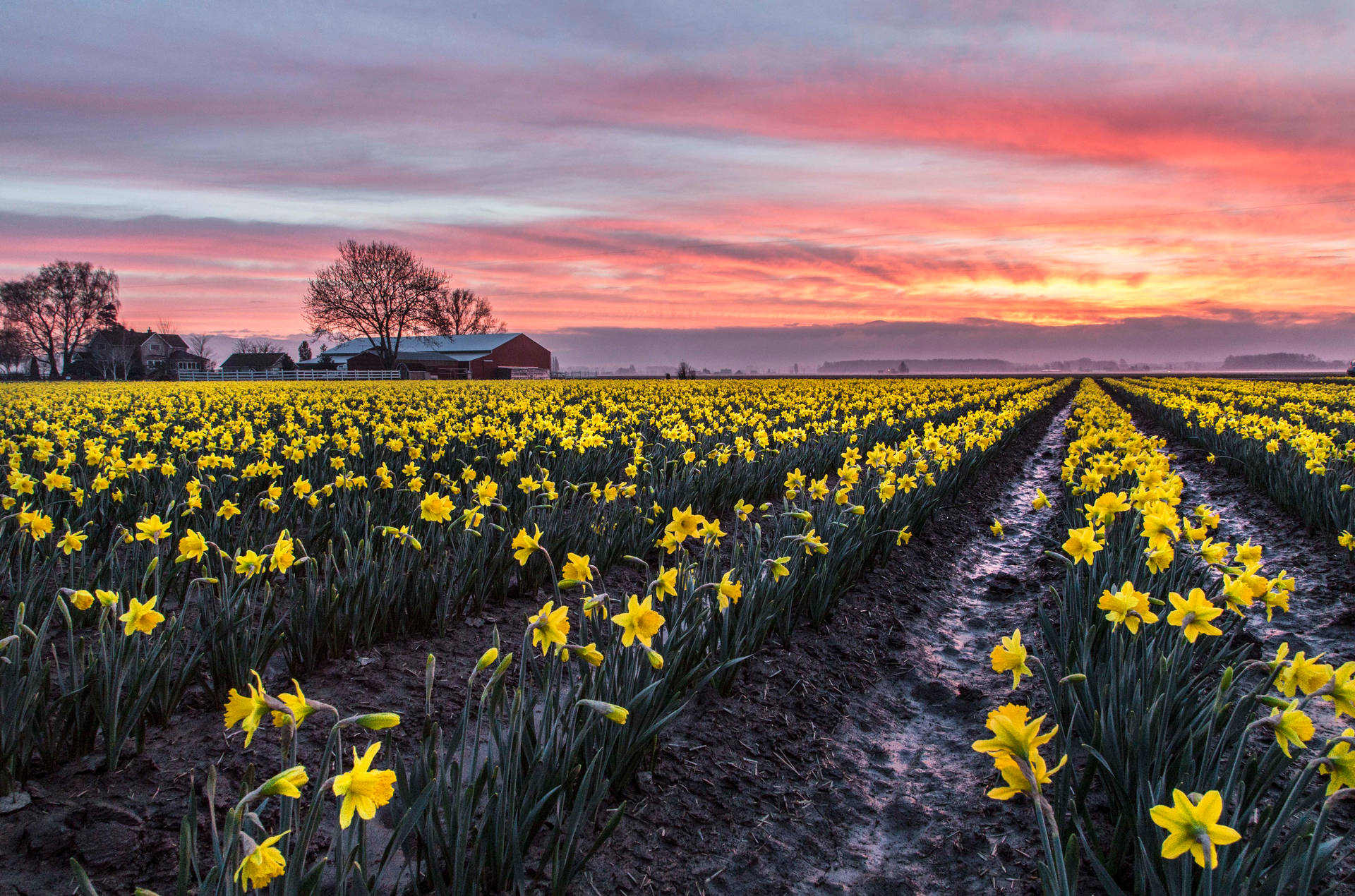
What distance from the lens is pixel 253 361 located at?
85.2 m

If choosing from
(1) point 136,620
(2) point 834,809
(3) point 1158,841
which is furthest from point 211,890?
(3) point 1158,841

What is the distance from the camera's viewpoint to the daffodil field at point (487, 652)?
191 centimetres

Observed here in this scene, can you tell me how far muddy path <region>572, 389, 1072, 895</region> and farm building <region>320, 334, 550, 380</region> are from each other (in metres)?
65.1

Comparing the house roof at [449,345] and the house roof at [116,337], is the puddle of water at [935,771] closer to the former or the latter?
the house roof at [449,345]

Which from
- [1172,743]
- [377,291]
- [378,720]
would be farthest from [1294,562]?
[377,291]

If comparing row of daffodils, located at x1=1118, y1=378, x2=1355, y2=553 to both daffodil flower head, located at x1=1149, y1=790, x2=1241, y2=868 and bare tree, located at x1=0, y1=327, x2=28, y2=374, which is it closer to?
daffodil flower head, located at x1=1149, y1=790, x2=1241, y2=868

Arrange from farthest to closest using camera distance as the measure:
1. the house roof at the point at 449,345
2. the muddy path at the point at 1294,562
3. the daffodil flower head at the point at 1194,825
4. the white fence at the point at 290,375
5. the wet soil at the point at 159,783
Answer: the house roof at the point at 449,345
the white fence at the point at 290,375
the muddy path at the point at 1294,562
the wet soil at the point at 159,783
the daffodil flower head at the point at 1194,825

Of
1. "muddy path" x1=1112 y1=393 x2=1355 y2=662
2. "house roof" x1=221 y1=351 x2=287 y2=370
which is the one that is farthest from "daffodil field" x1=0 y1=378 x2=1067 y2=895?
"house roof" x1=221 y1=351 x2=287 y2=370

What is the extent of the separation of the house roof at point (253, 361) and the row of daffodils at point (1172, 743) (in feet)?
297

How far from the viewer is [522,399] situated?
57.3 ft

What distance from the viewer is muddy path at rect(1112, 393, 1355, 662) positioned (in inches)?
192

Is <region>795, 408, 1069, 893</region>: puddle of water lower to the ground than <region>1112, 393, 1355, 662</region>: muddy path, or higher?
lower

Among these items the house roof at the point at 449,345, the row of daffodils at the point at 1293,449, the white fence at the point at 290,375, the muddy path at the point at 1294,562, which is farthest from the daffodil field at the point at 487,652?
the house roof at the point at 449,345

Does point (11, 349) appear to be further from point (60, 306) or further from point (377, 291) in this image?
point (377, 291)
